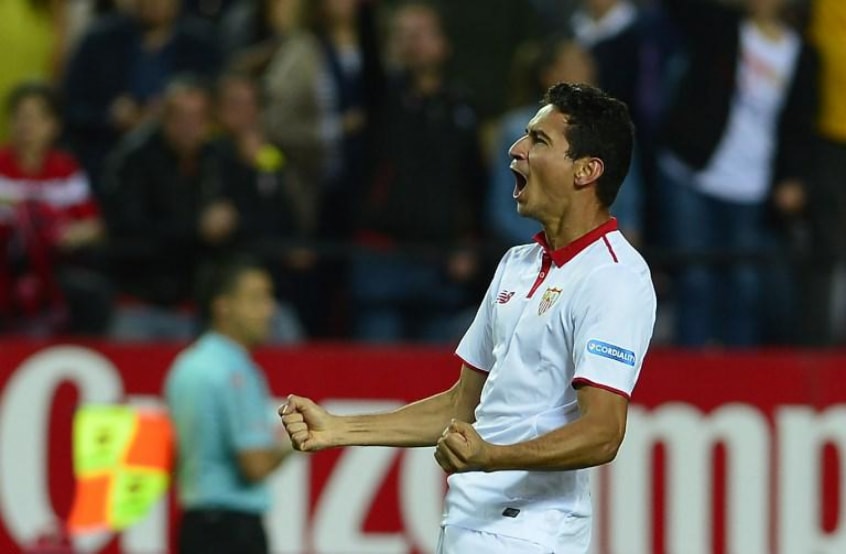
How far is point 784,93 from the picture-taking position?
30.0 feet

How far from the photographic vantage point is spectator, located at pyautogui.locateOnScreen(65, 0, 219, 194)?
9211 millimetres

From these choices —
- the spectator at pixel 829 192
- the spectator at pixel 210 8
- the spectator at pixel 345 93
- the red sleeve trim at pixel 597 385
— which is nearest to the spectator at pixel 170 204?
the spectator at pixel 345 93

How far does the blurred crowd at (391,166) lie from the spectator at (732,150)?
0.01 meters

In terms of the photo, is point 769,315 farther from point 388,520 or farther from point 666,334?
point 388,520

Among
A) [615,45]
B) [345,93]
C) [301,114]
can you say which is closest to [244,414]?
[301,114]

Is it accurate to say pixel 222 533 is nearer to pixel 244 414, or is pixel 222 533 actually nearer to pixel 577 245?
pixel 244 414

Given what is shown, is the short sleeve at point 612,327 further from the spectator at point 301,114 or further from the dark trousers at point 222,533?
the spectator at point 301,114

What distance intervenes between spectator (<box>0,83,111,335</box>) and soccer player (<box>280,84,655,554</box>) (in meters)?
4.41

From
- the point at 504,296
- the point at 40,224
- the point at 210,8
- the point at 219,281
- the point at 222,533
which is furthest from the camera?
the point at 210,8

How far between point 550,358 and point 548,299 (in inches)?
Result: 5.8

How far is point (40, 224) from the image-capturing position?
8734 mm

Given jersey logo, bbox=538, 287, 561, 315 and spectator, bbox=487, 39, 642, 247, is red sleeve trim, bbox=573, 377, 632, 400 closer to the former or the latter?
jersey logo, bbox=538, 287, 561, 315

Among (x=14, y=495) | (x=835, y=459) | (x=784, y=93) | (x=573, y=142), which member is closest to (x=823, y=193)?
(x=784, y=93)

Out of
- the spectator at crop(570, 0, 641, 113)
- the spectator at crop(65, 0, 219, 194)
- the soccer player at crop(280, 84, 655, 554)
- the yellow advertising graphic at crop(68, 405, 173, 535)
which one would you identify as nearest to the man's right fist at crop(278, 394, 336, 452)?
the soccer player at crop(280, 84, 655, 554)
